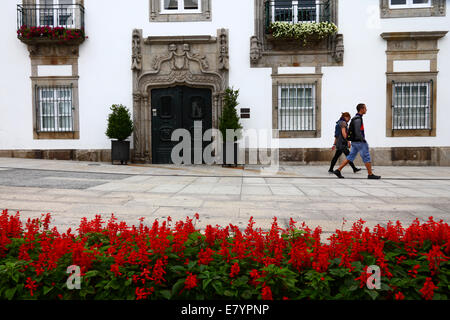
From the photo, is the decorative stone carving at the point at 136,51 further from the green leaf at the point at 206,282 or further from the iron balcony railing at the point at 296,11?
the green leaf at the point at 206,282

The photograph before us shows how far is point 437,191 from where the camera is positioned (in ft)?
22.2

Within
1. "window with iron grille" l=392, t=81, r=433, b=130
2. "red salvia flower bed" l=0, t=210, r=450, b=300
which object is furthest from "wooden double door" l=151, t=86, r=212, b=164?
"red salvia flower bed" l=0, t=210, r=450, b=300

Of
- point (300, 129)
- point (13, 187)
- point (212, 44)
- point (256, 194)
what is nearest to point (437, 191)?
point (256, 194)

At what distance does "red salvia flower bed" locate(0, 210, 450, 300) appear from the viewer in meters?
1.81

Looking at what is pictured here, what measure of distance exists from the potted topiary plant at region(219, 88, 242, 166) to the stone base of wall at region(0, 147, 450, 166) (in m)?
0.90

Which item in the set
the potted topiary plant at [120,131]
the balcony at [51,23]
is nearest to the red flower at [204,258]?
the potted topiary plant at [120,131]

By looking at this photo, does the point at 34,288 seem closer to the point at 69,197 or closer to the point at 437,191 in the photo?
the point at 69,197

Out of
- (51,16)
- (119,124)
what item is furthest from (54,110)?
(51,16)

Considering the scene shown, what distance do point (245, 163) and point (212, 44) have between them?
4442mm

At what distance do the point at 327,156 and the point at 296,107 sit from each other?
2.09 m

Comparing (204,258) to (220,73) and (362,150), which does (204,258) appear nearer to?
(362,150)

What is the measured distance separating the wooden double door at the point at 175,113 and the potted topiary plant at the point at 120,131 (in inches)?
45.6

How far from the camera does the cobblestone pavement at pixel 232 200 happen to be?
14.3ft

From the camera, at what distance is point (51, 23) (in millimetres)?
13172
